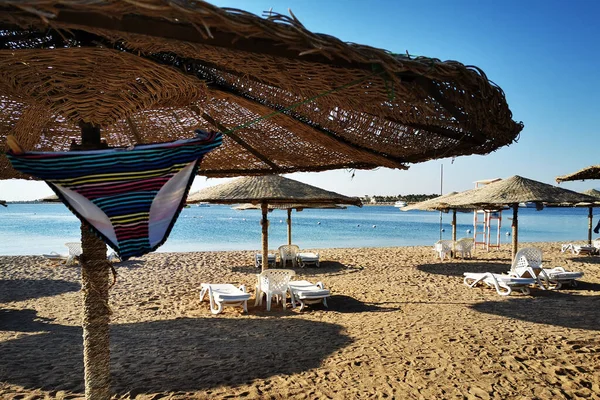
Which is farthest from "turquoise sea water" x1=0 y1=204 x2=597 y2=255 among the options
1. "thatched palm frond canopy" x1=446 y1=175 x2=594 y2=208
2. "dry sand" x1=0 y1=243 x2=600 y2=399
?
"dry sand" x1=0 y1=243 x2=600 y2=399

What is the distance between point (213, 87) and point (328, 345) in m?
3.33

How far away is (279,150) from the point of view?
333 cm

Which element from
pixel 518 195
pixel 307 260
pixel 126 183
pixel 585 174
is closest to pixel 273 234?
pixel 307 260

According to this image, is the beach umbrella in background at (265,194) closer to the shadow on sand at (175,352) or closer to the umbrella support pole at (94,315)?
the shadow on sand at (175,352)

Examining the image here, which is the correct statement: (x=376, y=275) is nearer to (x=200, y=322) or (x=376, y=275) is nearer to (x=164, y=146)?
(x=200, y=322)

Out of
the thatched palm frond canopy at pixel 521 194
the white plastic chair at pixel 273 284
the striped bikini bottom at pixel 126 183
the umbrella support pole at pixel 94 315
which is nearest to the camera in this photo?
the striped bikini bottom at pixel 126 183

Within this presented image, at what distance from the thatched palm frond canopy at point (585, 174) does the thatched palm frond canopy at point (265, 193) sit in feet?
11.9

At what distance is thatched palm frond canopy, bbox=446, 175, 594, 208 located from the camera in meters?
9.77

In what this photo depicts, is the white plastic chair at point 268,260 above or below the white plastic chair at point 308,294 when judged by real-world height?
below

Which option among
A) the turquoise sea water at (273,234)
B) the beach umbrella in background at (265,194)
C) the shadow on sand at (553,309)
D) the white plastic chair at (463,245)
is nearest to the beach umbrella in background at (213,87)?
the shadow on sand at (553,309)

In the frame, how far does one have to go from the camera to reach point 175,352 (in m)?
4.36

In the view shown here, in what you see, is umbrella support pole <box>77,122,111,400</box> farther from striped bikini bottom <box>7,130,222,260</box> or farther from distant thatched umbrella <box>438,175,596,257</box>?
distant thatched umbrella <box>438,175,596,257</box>

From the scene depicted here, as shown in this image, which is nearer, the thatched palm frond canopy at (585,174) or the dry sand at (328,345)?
the dry sand at (328,345)

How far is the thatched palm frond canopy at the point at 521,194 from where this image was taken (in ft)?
32.0
